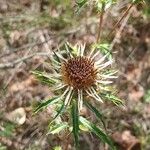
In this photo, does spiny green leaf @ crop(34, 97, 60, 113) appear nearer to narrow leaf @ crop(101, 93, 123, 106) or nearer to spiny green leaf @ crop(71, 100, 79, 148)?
spiny green leaf @ crop(71, 100, 79, 148)

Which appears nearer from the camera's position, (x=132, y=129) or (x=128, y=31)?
(x=132, y=129)

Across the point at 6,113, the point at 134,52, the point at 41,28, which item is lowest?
the point at 6,113

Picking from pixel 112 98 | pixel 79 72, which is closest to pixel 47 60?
pixel 79 72

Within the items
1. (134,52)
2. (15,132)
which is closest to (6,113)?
(15,132)

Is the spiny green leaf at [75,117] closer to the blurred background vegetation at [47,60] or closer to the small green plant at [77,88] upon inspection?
the small green plant at [77,88]

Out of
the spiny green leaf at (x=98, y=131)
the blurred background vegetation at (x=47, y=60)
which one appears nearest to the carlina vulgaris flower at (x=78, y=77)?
the spiny green leaf at (x=98, y=131)

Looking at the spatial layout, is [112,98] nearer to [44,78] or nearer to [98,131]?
[98,131]

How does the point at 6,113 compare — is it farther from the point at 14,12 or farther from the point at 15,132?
the point at 14,12
